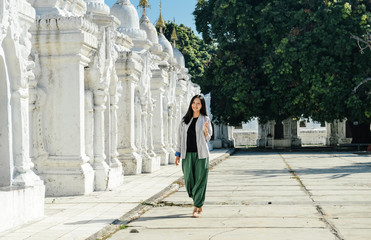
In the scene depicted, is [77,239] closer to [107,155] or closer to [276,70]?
[107,155]

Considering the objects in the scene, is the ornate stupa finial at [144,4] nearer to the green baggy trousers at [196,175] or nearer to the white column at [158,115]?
the white column at [158,115]

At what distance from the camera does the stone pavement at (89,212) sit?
6.24 metres

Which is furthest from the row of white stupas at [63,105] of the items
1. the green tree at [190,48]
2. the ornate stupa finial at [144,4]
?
the green tree at [190,48]

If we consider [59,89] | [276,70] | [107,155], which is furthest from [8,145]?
[276,70]

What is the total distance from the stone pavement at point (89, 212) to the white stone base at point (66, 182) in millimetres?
285

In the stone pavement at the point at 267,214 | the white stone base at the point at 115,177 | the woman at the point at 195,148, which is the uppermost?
the woman at the point at 195,148

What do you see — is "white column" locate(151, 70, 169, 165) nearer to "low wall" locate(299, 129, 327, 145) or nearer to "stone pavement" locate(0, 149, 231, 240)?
"stone pavement" locate(0, 149, 231, 240)

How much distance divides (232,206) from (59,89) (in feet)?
11.7

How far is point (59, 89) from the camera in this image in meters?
10.0

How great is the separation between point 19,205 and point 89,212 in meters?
1.18

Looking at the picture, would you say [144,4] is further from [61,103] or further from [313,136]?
[313,136]

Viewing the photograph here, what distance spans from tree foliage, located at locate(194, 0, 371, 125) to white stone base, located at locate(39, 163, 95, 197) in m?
20.0

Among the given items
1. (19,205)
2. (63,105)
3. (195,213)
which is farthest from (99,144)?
(19,205)

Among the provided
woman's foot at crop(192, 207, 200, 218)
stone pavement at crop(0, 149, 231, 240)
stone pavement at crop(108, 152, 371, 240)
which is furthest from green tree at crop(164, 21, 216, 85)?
woman's foot at crop(192, 207, 200, 218)
